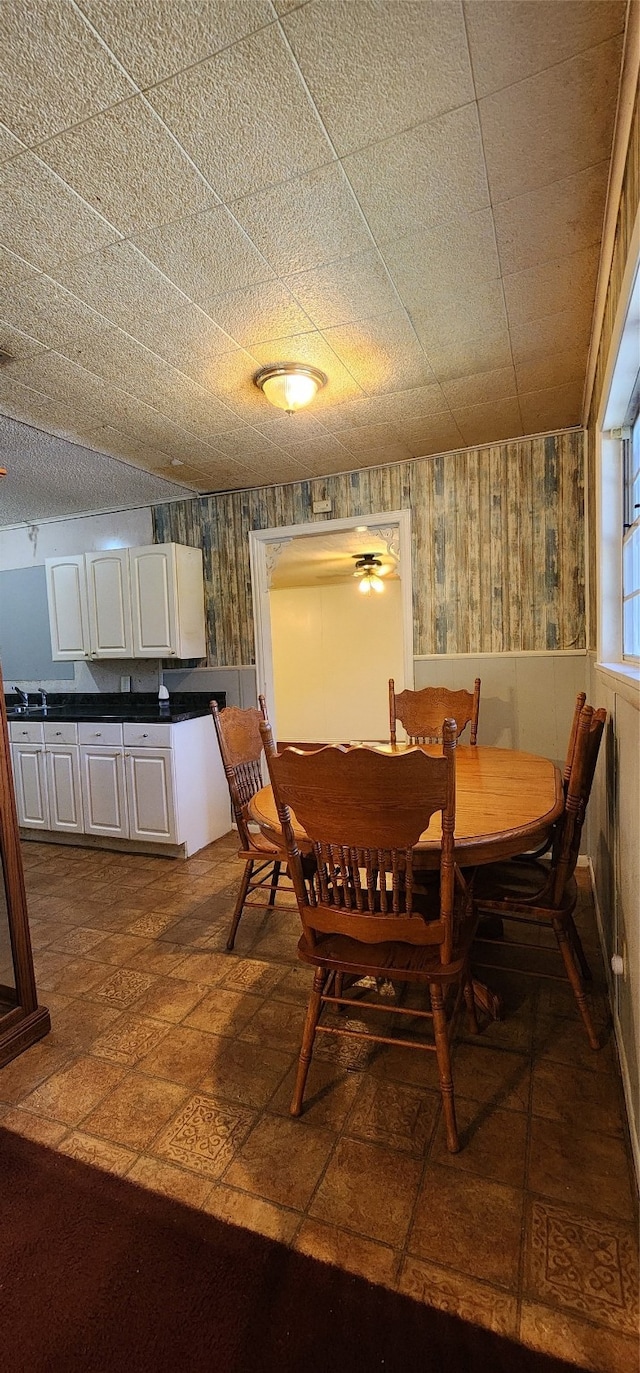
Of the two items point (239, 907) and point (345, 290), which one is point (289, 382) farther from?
point (239, 907)

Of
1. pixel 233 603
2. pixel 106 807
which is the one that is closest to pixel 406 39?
pixel 233 603

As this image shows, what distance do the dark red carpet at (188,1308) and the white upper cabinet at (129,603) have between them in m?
3.00

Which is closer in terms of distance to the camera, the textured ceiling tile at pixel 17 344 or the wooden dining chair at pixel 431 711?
the textured ceiling tile at pixel 17 344

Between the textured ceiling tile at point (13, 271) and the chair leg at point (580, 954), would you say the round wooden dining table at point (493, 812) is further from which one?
the textured ceiling tile at point (13, 271)

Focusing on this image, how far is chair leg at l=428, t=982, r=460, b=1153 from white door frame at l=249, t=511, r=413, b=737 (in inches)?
88.5

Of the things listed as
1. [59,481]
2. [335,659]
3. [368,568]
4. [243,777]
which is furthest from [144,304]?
[335,659]

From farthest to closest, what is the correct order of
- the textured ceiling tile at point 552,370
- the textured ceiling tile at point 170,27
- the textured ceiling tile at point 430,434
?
the textured ceiling tile at point 430,434
the textured ceiling tile at point 552,370
the textured ceiling tile at point 170,27

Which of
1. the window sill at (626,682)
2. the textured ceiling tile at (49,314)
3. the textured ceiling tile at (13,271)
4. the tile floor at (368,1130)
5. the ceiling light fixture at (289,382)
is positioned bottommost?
the tile floor at (368,1130)

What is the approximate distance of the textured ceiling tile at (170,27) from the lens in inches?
38.5

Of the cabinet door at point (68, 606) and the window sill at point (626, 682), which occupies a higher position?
the cabinet door at point (68, 606)

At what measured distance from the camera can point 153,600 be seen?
3.83 metres

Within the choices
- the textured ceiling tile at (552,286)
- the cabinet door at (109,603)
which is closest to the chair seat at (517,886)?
the textured ceiling tile at (552,286)

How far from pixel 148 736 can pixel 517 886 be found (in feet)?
7.71

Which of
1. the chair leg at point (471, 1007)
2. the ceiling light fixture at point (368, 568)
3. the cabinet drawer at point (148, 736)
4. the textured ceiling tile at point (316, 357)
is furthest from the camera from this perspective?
the ceiling light fixture at point (368, 568)
